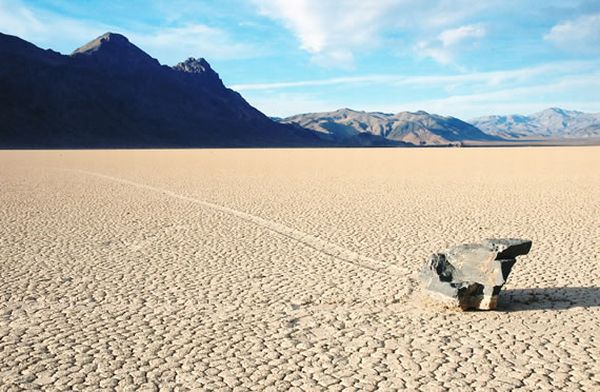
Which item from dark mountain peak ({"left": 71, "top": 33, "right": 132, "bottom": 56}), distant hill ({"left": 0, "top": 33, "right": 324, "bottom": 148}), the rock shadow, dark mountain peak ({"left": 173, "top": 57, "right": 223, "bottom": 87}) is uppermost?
dark mountain peak ({"left": 71, "top": 33, "right": 132, "bottom": 56})

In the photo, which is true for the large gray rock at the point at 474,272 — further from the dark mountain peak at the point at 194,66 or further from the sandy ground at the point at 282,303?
the dark mountain peak at the point at 194,66

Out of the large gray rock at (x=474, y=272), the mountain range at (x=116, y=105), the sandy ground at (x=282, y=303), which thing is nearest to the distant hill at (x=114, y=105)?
the mountain range at (x=116, y=105)

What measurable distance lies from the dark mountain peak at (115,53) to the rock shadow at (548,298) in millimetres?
126062

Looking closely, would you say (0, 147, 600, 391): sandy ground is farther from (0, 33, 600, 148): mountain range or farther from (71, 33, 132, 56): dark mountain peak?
(71, 33, 132, 56): dark mountain peak

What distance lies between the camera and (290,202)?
1484 cm

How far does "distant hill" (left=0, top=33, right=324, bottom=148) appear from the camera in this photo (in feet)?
297

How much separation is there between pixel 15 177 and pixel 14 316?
2013cm

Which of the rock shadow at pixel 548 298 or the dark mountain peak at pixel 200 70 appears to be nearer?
the rock shadow at pixel 548 298

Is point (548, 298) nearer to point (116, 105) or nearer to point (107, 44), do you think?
point (116, 105)

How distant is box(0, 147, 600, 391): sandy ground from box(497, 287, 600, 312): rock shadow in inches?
1.2

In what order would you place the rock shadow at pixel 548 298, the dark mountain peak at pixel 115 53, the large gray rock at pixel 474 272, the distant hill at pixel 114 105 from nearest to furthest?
the large gray rock at pixel 474 272 < the rock shadow at pixel 548 298 < the distant hill at pixel 114 105 < the dark mountain peak at pixel 115 53

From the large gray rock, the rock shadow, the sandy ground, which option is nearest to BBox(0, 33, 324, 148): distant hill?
the sandy ground

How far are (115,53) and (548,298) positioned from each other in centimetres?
13515

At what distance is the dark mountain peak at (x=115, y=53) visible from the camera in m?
123
